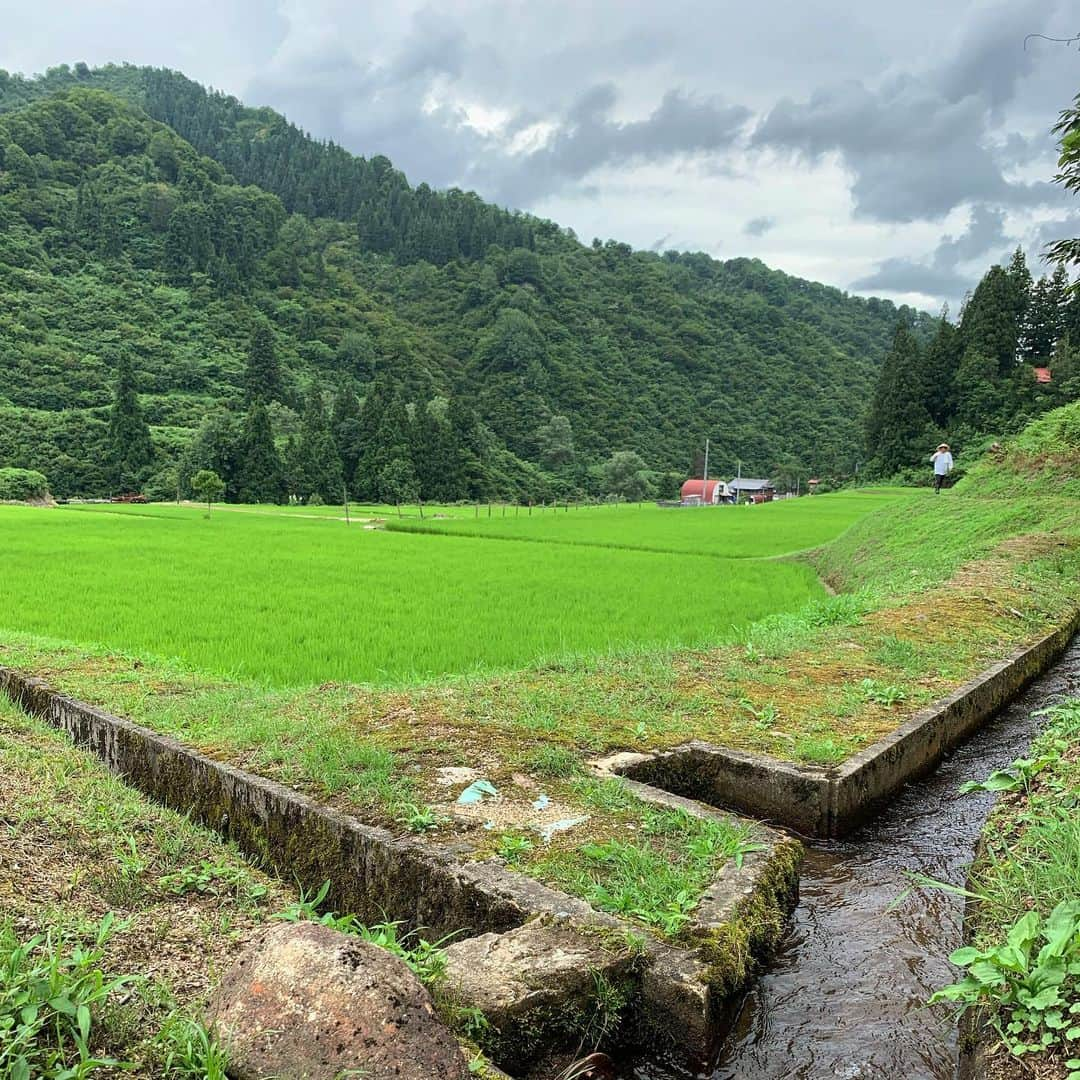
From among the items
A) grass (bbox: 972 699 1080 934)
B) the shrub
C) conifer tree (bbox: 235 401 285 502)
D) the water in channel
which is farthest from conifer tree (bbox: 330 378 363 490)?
grass (bbox: 972 699 1080 934)

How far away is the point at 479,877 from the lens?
8.88 feet

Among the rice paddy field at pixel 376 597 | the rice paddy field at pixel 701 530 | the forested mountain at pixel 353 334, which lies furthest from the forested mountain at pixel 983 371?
the rice paddy field at pixel 376 597

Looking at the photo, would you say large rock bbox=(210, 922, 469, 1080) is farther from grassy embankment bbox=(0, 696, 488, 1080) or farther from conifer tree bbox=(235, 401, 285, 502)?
conifer tree bbox=(235, 401, 285, 502)

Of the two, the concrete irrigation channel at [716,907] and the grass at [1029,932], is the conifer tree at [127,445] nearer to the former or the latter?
the concrete irrigation channel at [716,907]

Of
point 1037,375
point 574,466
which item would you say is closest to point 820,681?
point 1037,375

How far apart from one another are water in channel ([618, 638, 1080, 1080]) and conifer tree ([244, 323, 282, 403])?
6323 centimetres

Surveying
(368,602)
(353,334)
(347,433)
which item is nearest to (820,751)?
(368,602)

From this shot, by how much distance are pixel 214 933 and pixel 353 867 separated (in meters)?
0.54

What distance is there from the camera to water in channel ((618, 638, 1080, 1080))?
236cm

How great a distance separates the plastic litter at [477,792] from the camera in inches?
133

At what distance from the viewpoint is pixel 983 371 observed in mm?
41812

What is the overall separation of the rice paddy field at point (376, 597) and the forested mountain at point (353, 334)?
32.2 m

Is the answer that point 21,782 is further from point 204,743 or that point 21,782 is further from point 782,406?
point 782,406

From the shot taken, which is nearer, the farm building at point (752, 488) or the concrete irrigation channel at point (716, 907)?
the concrete irrigation channel at point (716, 907)
